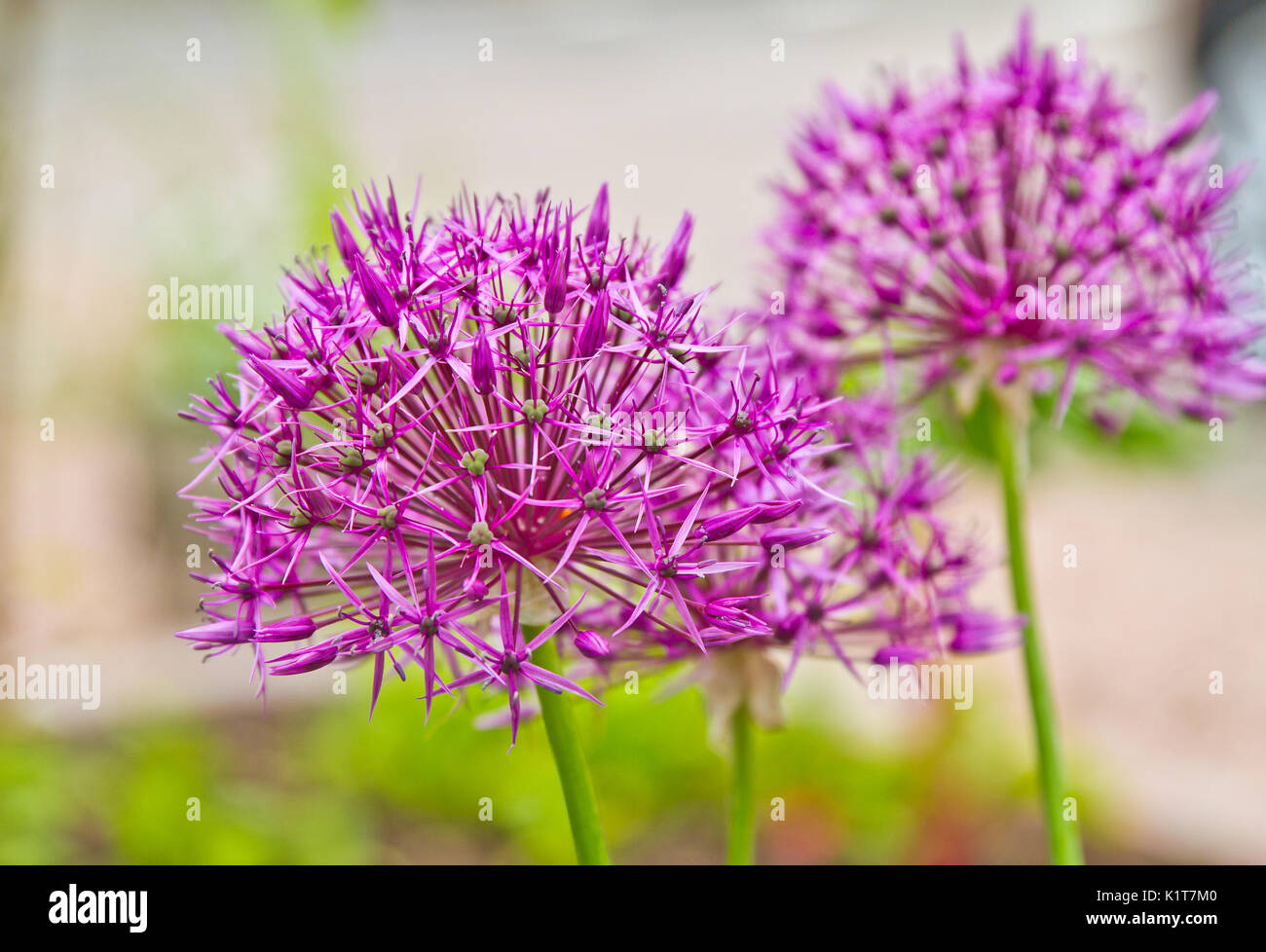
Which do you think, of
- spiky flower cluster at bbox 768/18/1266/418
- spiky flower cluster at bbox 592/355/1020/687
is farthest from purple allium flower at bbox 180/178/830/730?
spiky flower cluster at bbox 768/18/1266/418

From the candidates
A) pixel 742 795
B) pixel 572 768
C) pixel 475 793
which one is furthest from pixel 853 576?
pixel 475 793

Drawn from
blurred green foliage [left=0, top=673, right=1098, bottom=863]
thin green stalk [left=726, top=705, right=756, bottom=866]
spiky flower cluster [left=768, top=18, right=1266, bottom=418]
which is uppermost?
spiky flower cluster [left=768, top=18, right=1266, bottom=418]

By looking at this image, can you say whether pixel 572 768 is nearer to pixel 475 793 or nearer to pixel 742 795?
pixel 742 795

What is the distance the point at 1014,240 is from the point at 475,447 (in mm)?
743

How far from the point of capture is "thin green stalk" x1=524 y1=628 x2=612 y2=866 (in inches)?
35.9

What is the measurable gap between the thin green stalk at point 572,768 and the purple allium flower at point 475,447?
3 cm

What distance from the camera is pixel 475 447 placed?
939 millimetres

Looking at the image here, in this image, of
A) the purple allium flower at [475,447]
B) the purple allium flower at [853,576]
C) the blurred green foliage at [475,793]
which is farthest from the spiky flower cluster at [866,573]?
the blurred green foliage at [475,793]

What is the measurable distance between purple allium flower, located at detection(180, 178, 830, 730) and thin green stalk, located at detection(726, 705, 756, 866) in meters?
0.19

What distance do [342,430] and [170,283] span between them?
342cm

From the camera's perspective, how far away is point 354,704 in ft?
Answer: 11.3

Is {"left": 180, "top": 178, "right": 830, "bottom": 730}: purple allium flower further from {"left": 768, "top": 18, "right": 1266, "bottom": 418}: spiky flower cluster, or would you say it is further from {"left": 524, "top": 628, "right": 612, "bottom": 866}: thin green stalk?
{"left": 768, "top": 18, "right": 1266, "bottom": 418}: spiky flower cluster

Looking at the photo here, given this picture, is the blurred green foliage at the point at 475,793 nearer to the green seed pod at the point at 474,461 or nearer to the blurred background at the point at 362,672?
the blurred background at the point at 362,672

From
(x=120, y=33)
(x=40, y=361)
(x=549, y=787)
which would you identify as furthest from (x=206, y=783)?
(x=120, y=33)
